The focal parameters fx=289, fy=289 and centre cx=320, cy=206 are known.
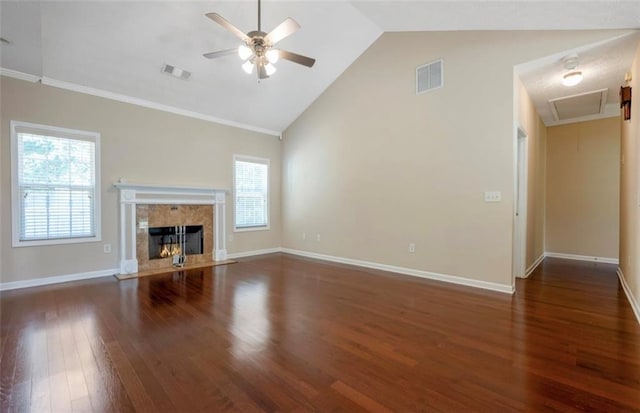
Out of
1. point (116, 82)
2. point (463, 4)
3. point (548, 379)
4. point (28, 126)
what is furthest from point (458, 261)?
point (28, 126)

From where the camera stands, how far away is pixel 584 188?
5656 millimetres

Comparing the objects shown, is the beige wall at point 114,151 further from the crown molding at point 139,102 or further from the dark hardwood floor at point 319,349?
the dark hardwood floor at point 319,349

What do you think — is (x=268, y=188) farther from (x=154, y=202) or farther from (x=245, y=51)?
(x=245, y=51)

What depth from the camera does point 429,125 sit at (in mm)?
4281

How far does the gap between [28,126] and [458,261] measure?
242 inches

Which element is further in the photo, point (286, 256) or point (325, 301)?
point (286, 256)

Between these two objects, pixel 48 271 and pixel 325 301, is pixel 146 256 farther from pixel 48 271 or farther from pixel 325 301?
pixel 325 301

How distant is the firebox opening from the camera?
5.00m

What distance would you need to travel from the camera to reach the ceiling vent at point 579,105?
434 centimetres

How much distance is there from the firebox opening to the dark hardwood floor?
47.2 inches

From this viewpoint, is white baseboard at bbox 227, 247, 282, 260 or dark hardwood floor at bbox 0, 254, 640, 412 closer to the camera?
dark hardwood floor at bbox 0, 254, 640, 412

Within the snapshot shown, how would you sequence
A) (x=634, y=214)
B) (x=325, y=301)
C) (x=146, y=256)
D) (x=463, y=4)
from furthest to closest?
(x=146, y=256) → (x=325, y=301) → (x=634, y=214) → (x=463, y=4)

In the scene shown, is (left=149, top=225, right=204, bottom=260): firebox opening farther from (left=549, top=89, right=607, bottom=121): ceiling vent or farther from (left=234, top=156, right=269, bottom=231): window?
(left=549, top=89, right=607, bottom=121): ceiling vent

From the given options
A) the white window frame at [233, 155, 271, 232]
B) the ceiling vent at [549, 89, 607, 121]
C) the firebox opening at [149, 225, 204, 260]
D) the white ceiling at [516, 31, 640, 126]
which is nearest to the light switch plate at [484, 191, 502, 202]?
the white ceiling at [516, 31, 640, 126]
